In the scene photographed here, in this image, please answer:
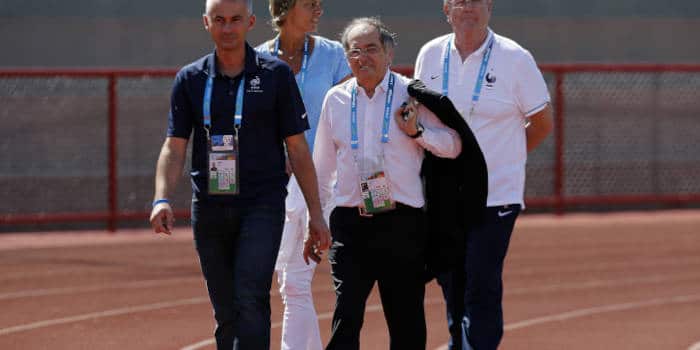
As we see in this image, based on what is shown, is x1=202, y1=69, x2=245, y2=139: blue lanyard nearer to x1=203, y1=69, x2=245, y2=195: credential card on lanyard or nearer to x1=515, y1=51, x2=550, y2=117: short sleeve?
x1=203, y1=69, x2=245, y2=195: credential card on lanyard

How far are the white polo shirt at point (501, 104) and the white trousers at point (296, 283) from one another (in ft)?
3.07

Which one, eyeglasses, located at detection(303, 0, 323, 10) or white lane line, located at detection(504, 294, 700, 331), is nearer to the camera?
eyeglasses, located at detection(303, 0, 323, 10)

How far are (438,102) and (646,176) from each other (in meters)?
14.2

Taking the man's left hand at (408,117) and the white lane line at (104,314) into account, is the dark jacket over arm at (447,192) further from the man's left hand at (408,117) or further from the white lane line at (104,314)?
the white lane line at (104,314)

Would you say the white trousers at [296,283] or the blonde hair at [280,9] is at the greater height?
the blonde hair at [280,9]

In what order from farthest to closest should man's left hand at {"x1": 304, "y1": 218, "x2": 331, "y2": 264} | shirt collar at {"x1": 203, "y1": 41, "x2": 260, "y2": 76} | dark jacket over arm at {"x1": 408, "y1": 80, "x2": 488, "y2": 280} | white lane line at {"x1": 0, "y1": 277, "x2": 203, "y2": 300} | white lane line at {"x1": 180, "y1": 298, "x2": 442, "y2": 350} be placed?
white lane line at {"x1": 0, "y1": 277, "x2": 203, "y2": 300}
white lane line at {"x1": 180, "y1": 298, "x2": 442, "y2": 350}
dark jacket over arm at {"x1": 408, "y1": 80, "x2": 488, "y2": 280}
man's left hand at {"x1": 304, "y1": 218, "x2": 331, "y2": 264}
shirt collar at {"x1": 203, "y1": 41, "x2": 260, "y2": 76}

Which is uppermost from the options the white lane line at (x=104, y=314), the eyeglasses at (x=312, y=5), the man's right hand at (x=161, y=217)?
the eyeglasses at (x=312, y=5)

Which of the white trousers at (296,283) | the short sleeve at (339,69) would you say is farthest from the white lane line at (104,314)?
the short sleeve at (339,69)

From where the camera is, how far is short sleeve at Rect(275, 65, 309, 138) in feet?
18.8

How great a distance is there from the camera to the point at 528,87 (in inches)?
254

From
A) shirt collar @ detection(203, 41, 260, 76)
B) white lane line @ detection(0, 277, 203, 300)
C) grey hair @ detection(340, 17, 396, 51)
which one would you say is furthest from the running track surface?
shirt collar @ detection(203, 41, 260, 76)

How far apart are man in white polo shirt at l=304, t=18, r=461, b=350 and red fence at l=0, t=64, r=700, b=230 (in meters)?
9.84

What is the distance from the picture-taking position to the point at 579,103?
20.1 metres

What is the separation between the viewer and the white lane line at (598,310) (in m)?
9.24
